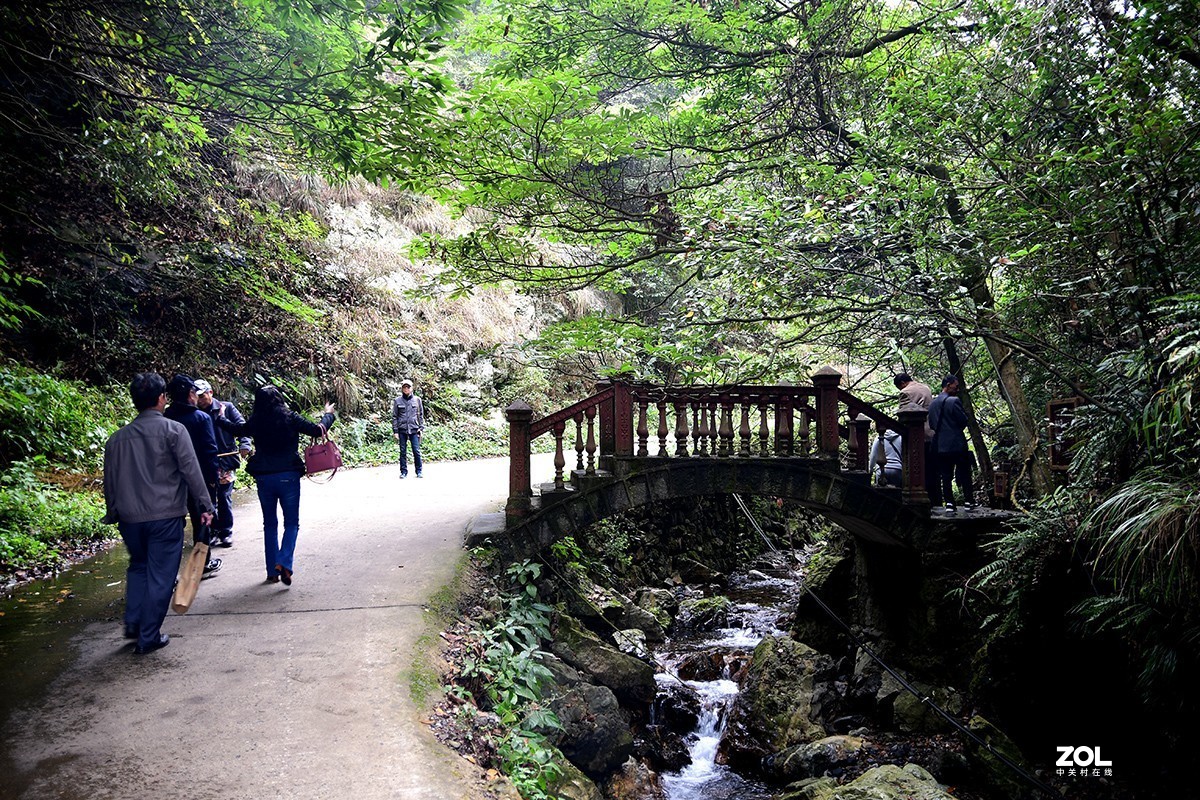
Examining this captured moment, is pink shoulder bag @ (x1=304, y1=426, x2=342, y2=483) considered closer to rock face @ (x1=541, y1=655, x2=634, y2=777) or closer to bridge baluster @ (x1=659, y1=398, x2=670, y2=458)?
rock face @ (x1=541, y1=655, x2=634, y2=777)

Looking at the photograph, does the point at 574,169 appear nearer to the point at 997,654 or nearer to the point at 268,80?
the point at 268,80

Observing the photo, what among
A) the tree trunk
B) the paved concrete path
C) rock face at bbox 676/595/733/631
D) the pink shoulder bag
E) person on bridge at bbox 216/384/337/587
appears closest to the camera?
the paved concrete path

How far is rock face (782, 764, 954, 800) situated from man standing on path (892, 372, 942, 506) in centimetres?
374

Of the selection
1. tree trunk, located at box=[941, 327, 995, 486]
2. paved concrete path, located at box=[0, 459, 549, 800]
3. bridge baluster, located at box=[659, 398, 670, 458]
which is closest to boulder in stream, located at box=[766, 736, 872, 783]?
bridge baluster, located at box=[659, 398, 670, 458]

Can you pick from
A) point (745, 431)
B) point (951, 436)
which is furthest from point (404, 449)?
point (951, 436)

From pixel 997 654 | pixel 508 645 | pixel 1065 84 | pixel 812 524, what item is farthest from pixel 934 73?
pixel 812 524

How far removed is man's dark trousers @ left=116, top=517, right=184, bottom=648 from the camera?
5121 millimetres

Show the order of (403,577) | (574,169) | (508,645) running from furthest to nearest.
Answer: (574,169)
(403,577)
(508,645)

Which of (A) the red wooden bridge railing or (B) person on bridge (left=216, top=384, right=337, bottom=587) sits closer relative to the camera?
(B) person on bridge (left=216, top=384, right=337, bottom=587)

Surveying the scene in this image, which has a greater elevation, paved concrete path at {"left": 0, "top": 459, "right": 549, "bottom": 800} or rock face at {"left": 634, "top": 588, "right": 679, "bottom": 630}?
paved concrete path at {"left": 0, "top": 459, "right": 549, "bottom": 800}

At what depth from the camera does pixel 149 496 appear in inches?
201

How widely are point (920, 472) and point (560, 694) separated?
5.46 meters

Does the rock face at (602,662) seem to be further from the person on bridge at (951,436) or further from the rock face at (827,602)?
the person on bridge at (951,436)

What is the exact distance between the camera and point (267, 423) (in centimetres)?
655
